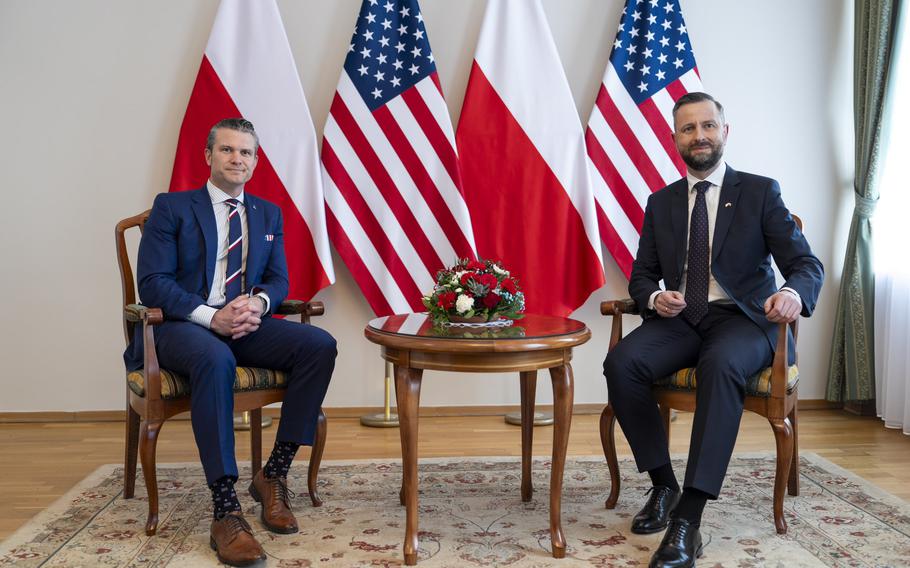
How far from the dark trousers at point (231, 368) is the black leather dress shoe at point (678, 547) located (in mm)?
1167

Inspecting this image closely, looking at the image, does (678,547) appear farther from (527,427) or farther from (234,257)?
(234,257)

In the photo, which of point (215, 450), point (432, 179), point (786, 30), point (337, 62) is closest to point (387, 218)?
point (432, 179)

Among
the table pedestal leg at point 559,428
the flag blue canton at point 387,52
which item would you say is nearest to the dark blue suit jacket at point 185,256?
the table pedestal leg at point 559,428

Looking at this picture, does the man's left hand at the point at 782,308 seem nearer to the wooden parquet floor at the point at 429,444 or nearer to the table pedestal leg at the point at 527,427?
the table pedestal leg at the point at 527,427

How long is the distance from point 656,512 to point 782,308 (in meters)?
0.76

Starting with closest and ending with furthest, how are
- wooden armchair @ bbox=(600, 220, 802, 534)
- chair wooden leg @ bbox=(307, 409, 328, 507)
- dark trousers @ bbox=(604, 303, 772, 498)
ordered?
dark trousers @ bbox=(604, 303, 772, 498) → wooden armchair @ bbox=(600, 220, 802, 534) → chair wooden leg @ bbox=(307, 409, 328, 507)

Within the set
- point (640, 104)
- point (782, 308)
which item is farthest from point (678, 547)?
point (640, 104)

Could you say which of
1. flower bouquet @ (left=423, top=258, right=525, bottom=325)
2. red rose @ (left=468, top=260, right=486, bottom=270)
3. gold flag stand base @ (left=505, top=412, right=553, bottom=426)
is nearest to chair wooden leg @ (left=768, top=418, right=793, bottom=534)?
flower bouquet @ (left=423, top=258, right=525, bottom=325)

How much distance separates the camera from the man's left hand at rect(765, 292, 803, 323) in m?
2.32

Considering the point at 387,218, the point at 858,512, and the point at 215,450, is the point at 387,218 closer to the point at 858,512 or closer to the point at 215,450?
the point at 215,450

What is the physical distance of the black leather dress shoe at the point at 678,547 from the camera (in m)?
2.10

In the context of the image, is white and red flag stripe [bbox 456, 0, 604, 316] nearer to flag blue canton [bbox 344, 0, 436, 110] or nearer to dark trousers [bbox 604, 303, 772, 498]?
flag blue canton [bbox 344, 0, 436, 110]

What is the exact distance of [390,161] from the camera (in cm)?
383

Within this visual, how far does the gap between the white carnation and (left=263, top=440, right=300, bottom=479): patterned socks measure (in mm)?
750
